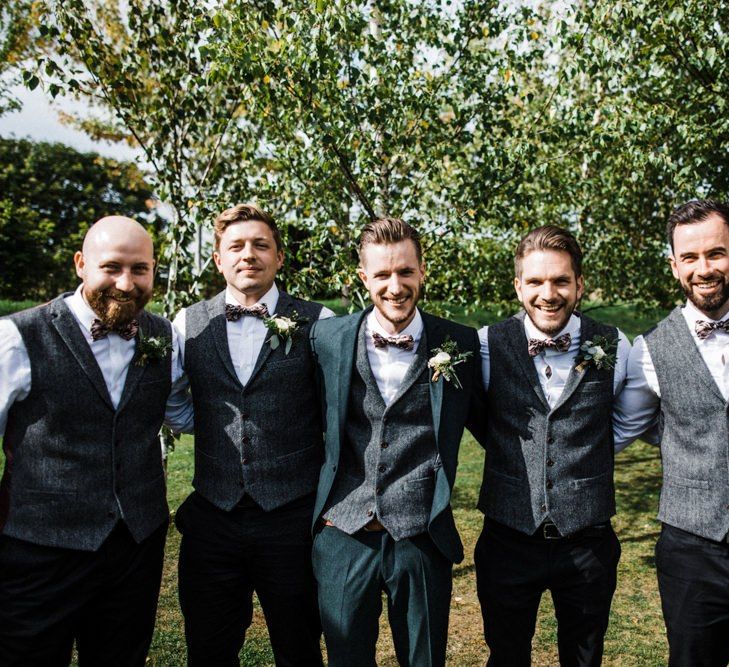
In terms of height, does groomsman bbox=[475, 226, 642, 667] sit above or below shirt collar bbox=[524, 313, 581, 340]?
below

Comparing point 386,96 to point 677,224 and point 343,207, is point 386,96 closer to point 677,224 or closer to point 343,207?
point 343,207

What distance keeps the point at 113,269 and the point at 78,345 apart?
36cm

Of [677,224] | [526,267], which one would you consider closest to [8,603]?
[526,267]

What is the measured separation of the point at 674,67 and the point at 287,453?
5608 millimetres

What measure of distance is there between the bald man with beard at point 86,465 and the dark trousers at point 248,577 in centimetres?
19

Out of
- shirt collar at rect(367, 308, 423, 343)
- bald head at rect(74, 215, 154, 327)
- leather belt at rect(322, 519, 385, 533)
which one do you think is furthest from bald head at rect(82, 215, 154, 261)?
leather belt at rect(322, 519, 385, 533)

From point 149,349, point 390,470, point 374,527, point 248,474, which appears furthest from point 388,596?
point 149,349

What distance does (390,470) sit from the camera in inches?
112

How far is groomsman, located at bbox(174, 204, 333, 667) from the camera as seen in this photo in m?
2.98

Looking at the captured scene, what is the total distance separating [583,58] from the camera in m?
4.56

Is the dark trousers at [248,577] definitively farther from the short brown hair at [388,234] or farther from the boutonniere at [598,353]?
the boutonniere at [598,353]

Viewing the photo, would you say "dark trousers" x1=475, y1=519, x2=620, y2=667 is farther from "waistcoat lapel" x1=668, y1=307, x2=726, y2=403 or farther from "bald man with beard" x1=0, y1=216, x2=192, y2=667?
"bald man with beard" x1=0, y1=216, x2=192, y2=667

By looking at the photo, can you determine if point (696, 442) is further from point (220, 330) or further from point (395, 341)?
point (220, 330)

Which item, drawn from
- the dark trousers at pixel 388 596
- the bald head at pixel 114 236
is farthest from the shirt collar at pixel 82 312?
the dark trousers at pixel 388 596
